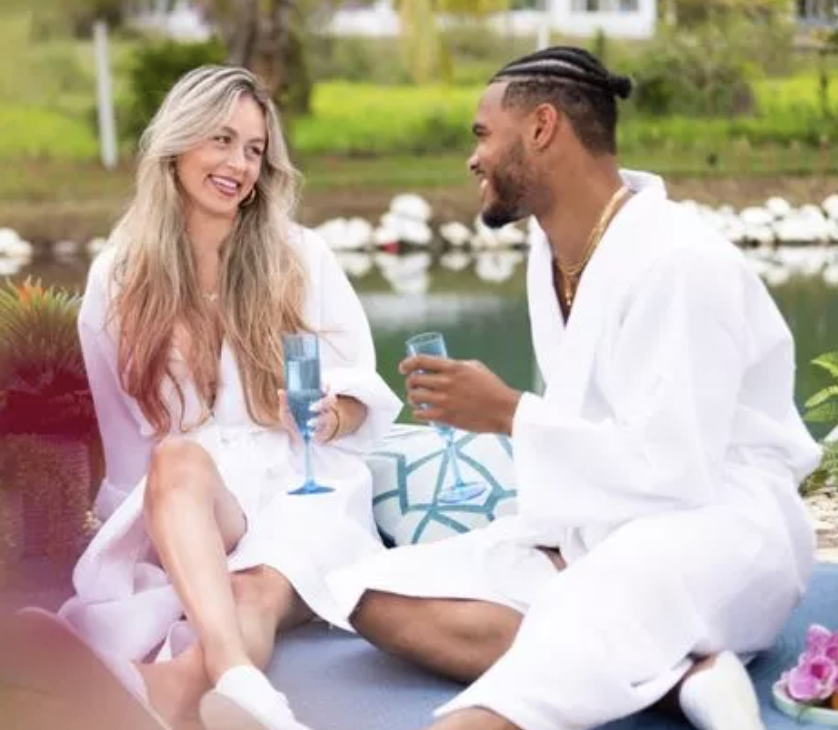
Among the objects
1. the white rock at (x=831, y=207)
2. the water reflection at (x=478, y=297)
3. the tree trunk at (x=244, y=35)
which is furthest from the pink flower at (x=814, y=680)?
the tree trunk at (x=244, y=35)

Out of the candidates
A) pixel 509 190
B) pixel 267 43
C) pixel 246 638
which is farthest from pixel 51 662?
pixel 267 43

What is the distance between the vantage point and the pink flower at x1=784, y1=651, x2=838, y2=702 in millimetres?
1976

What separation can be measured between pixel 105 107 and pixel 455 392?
19876 millimetres

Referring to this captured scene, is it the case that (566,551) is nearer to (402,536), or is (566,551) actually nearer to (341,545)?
(341,545)

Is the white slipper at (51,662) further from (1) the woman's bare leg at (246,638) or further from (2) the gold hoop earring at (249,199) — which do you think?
(2) the gold hoop earring at (249,199)

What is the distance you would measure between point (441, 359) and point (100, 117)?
65.5ft

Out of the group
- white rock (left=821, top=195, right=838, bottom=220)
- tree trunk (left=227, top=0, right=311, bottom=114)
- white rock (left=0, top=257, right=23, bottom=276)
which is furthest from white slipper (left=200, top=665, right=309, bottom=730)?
tree trunk (left=227, top=0, right=311, bottom=114)

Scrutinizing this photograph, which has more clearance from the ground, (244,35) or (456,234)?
(244,35)

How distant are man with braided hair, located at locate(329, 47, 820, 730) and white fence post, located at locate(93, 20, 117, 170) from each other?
19.5 meters

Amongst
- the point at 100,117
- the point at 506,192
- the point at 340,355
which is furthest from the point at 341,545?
the point at 100,117

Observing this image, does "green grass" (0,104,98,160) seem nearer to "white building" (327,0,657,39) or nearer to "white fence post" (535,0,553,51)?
"white building" (327,0,657,39)

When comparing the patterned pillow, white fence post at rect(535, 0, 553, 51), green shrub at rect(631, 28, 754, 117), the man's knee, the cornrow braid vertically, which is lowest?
green shrub at rect(631, 28, 754, 117)

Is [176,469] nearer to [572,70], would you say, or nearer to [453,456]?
[453,456]

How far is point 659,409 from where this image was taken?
1.86 meters
